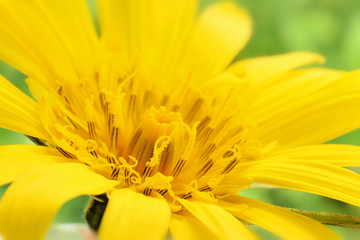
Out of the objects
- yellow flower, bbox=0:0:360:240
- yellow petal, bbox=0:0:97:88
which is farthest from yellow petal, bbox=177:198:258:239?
yellow petal, bbox=0:0:97:88

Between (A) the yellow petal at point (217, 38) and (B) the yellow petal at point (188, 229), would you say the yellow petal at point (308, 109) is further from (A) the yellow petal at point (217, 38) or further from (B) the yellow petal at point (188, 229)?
(B) the yellow petal at point (188, 229)

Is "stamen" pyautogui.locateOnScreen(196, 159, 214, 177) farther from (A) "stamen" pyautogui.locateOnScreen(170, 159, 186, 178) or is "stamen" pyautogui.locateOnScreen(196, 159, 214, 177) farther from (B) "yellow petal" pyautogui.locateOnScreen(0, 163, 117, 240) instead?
(B) "yellow petal" pyautogui.locateOnScreen(0, 163, 117, 240)

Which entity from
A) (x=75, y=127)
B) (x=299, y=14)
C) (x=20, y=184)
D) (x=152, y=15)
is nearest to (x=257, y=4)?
(x=299, y=14)

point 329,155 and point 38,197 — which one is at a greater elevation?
point 329,155

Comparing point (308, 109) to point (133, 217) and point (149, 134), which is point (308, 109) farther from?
point (133, 217)

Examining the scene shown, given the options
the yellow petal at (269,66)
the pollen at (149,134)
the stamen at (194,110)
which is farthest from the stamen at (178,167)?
the yellow petal at (269,66)

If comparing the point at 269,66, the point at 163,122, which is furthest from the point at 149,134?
the point at 269,66

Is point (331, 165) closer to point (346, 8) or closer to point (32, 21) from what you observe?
point (32, 21)
